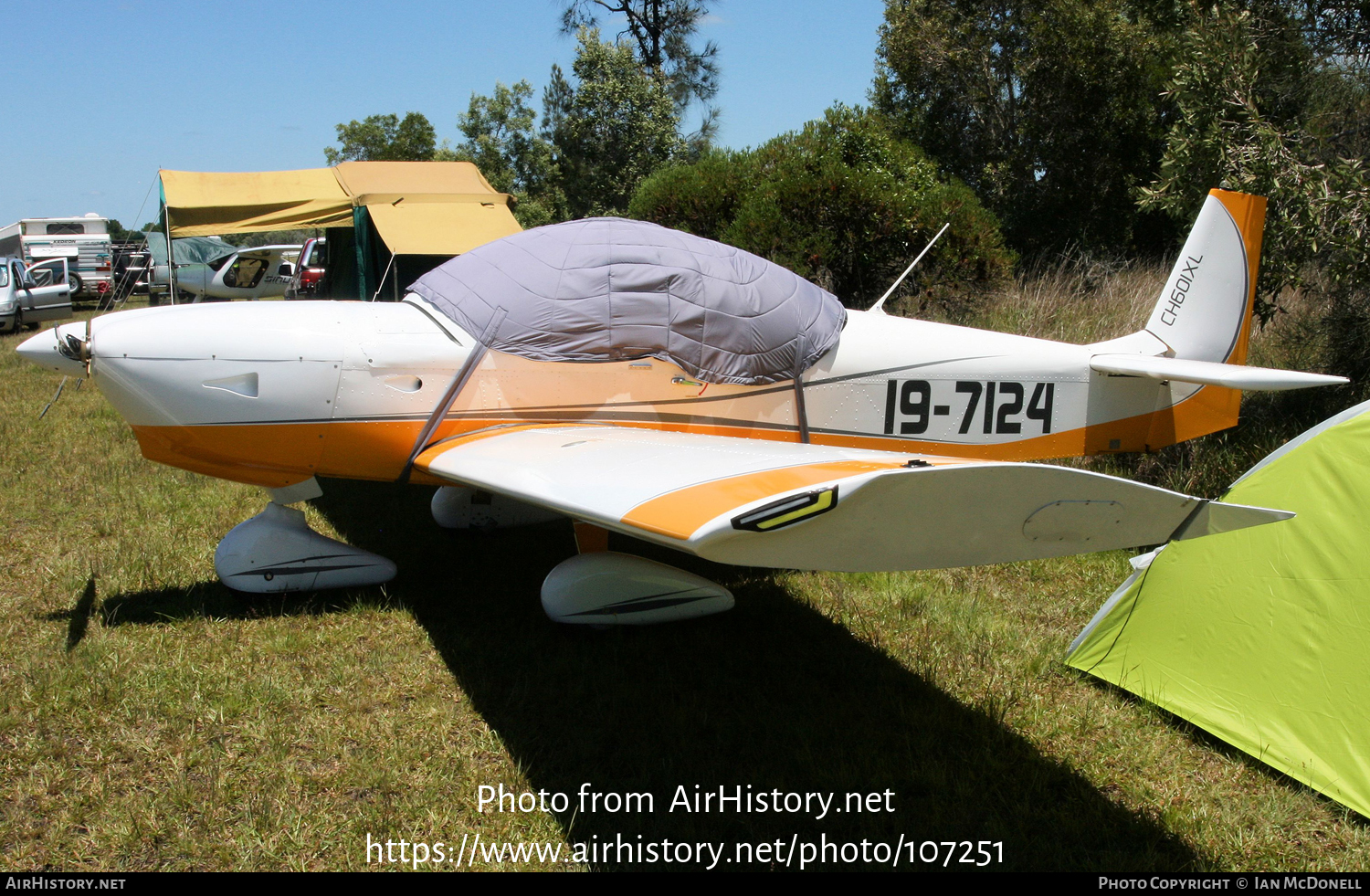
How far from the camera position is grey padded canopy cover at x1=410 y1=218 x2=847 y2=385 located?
429cm

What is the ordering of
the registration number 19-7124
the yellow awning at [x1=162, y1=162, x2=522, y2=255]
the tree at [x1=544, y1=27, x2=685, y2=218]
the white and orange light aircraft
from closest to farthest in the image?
the white and orange light aircraft, the registration number 19-7124, the yellow awning at [x1=162, y1=162, x2=522, y2=255], the tree at [x1=544, y1=27, x2=685, y2=218]

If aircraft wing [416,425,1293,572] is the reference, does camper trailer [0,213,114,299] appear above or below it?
above

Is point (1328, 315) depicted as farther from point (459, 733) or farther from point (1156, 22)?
point (459, 733)

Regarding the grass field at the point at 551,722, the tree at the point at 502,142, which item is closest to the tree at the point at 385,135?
the tree at the point at 502,142

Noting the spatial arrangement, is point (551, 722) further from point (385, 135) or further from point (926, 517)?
point (385, 135)

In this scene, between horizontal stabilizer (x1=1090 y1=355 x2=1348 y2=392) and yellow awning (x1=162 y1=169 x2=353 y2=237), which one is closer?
horizontal stabilizer (x1=1090 y1=355 x2=1348 y2=392)

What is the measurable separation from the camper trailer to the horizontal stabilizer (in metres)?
29.0

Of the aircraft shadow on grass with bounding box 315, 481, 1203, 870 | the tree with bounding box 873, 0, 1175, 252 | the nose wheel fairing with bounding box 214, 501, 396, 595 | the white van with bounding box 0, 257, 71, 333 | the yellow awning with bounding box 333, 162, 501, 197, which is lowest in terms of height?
the aircraft shadow on grass with bounding box 315, 481, 1203, 870

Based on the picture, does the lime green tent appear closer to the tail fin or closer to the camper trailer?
the tail fin

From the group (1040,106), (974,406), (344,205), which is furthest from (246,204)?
(1040,106)

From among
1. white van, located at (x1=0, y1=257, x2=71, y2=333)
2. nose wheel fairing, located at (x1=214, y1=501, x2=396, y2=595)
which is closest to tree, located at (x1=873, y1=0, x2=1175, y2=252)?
nose wheel fairing, located at (x1=214, y1=501, x2=396, y2=595)

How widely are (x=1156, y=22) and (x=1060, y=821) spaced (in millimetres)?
9109

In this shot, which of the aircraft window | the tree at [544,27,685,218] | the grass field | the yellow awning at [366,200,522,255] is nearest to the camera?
the grass field

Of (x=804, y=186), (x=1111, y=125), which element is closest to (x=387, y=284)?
(x=804, y=186)
